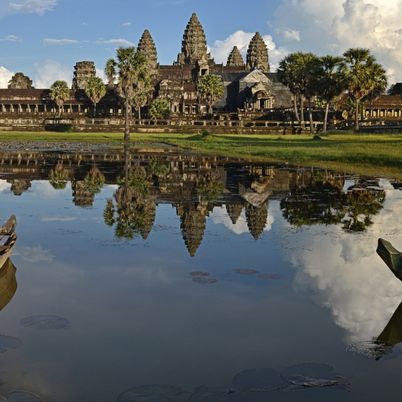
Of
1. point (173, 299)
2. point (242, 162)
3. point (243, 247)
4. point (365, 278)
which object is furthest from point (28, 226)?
point (242, 162)

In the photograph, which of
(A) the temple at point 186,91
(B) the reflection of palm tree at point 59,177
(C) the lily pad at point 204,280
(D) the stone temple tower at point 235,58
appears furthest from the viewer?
(D) the stone temple tower at point 235,58

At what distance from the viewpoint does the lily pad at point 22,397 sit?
7582mm

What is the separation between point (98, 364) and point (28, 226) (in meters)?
11.3

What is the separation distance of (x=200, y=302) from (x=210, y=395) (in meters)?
3.86

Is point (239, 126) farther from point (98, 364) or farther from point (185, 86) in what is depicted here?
point (98, 364)

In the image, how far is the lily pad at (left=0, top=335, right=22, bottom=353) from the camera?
920 centimetres

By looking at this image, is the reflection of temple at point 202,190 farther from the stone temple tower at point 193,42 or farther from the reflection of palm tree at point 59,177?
the stone temple tower at point 193,42

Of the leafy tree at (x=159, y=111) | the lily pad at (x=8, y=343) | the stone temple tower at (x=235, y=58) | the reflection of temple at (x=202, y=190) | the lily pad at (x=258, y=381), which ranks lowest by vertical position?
the reflection of temple at (x=202, y=190)

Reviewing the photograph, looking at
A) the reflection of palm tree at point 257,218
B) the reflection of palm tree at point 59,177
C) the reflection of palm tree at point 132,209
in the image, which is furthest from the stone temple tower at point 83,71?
the reflection of palm tree at point 257,218

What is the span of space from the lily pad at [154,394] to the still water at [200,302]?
2cm

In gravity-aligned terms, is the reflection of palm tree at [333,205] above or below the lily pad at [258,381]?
below

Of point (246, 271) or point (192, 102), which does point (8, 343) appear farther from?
point (192, 102)

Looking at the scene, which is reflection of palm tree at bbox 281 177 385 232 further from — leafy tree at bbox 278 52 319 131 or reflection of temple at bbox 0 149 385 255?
leafy tree at bbox 278 52 319 131

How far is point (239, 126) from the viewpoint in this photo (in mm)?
97125
